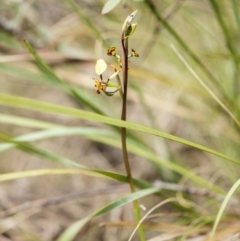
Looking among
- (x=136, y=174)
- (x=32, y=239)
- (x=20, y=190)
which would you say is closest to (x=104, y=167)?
(x=136, y=174)

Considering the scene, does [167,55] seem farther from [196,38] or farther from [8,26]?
[8,26]

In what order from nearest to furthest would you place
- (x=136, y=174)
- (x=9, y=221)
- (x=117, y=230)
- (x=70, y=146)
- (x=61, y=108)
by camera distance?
1. (x=61, y=108)
2. (x=9, y=221)
3. (x=117, y=230)
4. (x=136, y=174)
5. (x=70, y=146)

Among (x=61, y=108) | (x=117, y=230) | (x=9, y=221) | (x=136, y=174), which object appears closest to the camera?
(x=61, y=108)

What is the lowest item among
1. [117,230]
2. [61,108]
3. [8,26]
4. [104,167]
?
[117,230]

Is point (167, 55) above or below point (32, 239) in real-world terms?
above

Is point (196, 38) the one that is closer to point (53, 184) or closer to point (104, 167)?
point (104, 167)

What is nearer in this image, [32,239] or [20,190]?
[32,239]

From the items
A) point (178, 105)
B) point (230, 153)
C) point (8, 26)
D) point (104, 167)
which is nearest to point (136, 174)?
point (104, 167)
